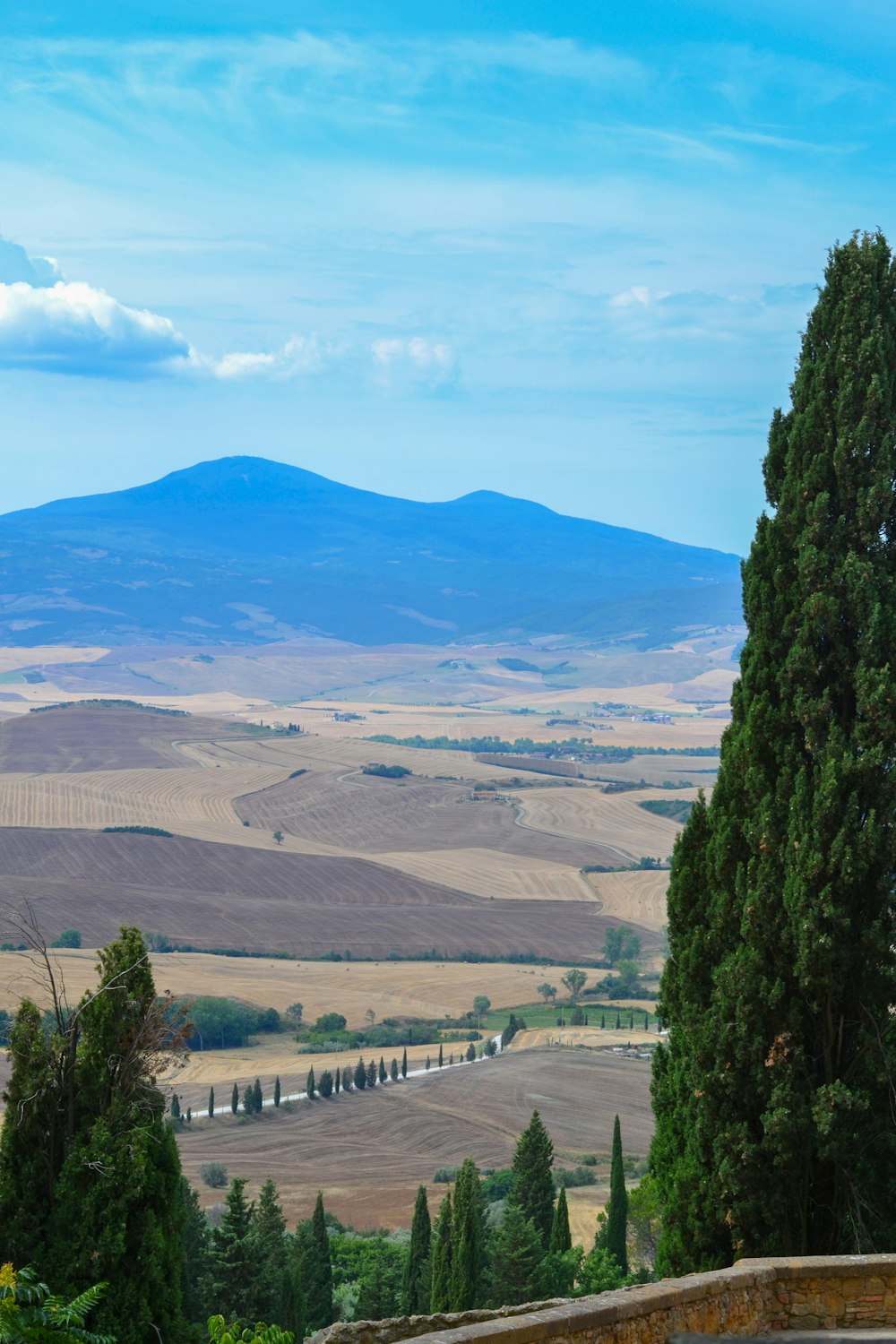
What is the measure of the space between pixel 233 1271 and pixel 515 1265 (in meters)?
6.03

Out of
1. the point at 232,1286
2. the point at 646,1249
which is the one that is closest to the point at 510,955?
the point at 646,1249

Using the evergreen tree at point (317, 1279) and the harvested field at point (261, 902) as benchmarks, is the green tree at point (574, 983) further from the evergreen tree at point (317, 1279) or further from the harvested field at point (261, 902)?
the evergreen tree at point (317, 1279)

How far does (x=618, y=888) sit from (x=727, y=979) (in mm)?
116181

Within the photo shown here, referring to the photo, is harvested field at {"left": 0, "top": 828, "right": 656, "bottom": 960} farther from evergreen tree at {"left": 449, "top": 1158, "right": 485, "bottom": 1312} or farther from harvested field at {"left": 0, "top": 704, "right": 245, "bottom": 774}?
evergreen tree at {"left": 449, "top": 1158, "right": 485, "bottom": 1312}

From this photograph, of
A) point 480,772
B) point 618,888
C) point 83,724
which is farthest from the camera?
point 83,724

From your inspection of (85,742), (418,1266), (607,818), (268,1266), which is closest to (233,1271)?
(268,1266)

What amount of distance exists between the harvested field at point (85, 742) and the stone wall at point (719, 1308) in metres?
168

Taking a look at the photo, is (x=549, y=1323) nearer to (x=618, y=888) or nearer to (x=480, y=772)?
(x=618, y=888)

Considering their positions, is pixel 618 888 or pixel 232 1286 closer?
pixel 232 1286

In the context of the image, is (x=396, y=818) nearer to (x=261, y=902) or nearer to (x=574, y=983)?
(x=261, y=902)

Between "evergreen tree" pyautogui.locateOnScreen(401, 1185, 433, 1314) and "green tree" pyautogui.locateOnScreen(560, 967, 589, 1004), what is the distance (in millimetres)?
65495

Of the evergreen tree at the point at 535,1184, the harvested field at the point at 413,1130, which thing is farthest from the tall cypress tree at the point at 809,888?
the harvested field at the point at 413,1130

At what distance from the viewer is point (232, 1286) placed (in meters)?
26.8

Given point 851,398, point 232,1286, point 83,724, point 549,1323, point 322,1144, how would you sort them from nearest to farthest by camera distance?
point 549,1323 < point 851,398 < point 232,1286 < point 322,1144 < point 83,724
